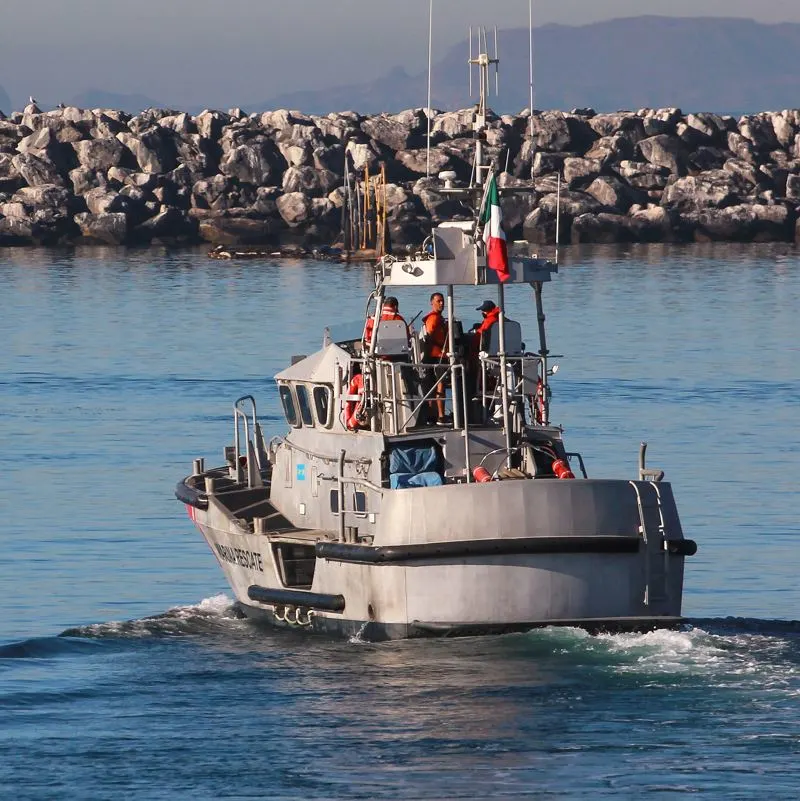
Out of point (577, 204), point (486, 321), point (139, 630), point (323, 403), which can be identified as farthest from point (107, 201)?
point (486, 321)

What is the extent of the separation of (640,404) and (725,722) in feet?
95.7

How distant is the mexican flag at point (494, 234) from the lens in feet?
74.4

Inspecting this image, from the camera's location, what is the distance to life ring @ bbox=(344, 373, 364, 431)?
2405 centimetres

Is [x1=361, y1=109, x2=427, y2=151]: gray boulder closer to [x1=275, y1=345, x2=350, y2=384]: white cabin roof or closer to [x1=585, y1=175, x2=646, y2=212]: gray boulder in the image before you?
[x1=585, y1=175, x2=646, y2=212]: gray boulder

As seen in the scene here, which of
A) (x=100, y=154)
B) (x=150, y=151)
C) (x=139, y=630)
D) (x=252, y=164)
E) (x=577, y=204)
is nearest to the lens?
(x=139, y=630)

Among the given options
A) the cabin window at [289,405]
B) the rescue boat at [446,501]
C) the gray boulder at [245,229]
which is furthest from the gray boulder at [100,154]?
the cabin window at [289,405]

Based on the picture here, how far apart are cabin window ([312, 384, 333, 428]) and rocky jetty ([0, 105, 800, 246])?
7965cm

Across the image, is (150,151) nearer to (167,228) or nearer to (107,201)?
(167,228)

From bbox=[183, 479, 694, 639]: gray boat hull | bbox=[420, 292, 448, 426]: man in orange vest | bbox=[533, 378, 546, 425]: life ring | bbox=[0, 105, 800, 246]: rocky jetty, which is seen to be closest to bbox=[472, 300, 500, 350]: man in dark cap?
bbox=[420, 292, 448, 426]: man in orange vest

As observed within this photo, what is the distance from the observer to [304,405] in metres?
25.5

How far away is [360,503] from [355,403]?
141 cm

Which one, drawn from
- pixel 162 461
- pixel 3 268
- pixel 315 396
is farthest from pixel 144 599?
pixel 3 268

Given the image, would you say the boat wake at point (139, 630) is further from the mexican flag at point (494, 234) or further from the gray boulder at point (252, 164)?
the gray boulder at point (252, 164)

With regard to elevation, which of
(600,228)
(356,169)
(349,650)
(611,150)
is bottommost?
(349,650)
